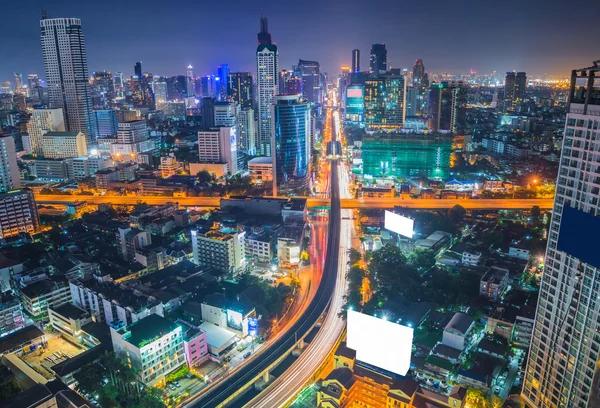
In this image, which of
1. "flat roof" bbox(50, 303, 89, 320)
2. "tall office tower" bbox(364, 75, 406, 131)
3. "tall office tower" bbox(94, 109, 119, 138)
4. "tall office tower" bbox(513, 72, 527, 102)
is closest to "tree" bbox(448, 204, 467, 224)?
"flat roof" bbox(50, 303, 89, 320)

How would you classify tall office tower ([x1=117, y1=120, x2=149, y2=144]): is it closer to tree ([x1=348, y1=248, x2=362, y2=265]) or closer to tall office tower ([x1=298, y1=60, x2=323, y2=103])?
tree ([x1=348, y1=248, x2=362, y2=265])

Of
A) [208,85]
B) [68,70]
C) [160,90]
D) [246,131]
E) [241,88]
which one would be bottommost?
[246,131]

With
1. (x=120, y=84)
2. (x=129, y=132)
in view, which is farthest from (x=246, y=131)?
(x=120, y=84)

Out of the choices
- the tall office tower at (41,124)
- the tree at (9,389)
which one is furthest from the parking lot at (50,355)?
the tall office tower at (41,124)

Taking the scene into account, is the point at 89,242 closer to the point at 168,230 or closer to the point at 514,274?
the point at 168,230

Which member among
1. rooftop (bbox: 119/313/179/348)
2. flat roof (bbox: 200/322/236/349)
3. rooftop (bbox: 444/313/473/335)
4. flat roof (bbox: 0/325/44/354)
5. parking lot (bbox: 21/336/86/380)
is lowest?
parking lot (bbox: 21/336/86/380)

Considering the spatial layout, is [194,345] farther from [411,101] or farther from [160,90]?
[160,90]

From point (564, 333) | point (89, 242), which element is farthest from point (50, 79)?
point (564, 333)
